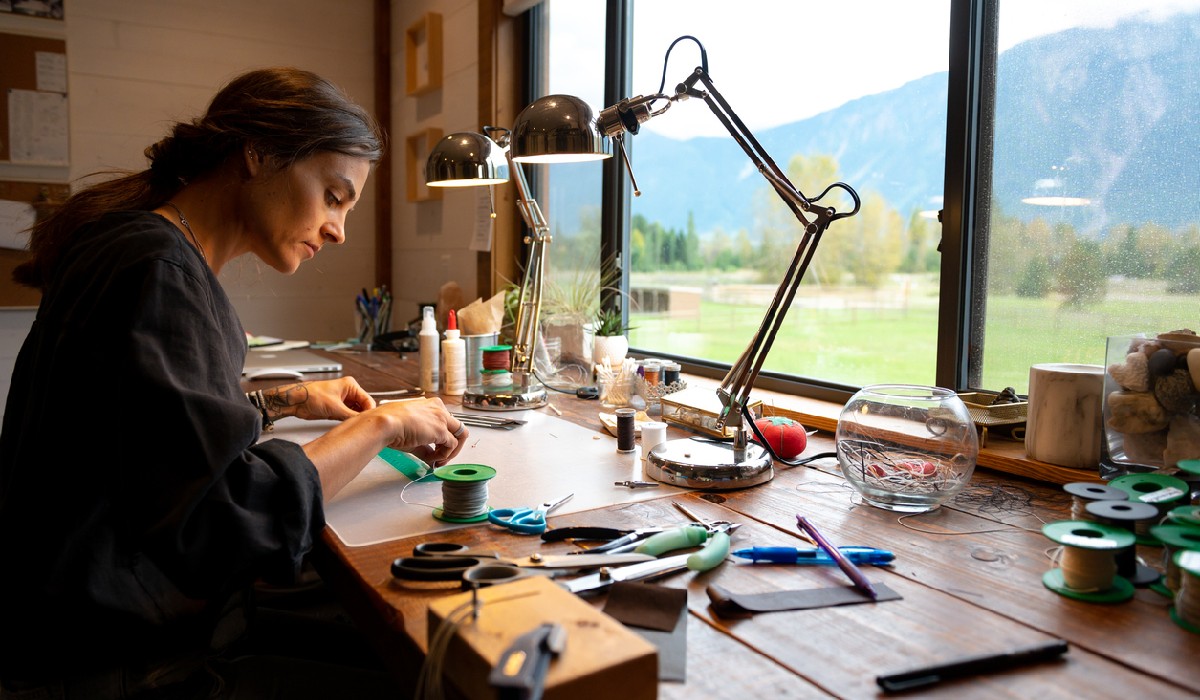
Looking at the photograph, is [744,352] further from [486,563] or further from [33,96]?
[33,96]

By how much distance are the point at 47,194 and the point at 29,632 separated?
278 cm

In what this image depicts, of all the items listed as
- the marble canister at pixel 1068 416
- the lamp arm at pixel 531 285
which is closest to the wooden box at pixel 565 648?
the marble canister at pixel 1068 416

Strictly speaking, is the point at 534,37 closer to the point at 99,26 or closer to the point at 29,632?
the point at 99,26

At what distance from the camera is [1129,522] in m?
0.84

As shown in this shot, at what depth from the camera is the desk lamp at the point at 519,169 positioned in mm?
1420

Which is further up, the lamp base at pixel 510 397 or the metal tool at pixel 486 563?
the lamp base at pixel 510 397

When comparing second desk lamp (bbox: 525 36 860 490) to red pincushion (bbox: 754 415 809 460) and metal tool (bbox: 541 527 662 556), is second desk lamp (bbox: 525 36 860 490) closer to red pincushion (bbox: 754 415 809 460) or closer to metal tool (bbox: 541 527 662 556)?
red pincushion (bbox: 754 415 809 460)

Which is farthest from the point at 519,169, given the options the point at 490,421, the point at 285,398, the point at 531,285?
the point at 285,398

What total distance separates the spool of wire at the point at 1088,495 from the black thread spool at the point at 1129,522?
1.1 inches

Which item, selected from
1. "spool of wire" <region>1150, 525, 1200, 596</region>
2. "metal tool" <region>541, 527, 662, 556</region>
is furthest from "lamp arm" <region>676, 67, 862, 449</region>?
"spool of wire" <region>1150, 525, 1200, 596</region>

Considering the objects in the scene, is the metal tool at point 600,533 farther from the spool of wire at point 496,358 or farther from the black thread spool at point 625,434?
the spool of wire at point 496,358

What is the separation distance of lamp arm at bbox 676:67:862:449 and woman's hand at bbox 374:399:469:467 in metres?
0.42

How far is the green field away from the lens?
50.1 inches

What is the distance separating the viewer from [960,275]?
149cm
